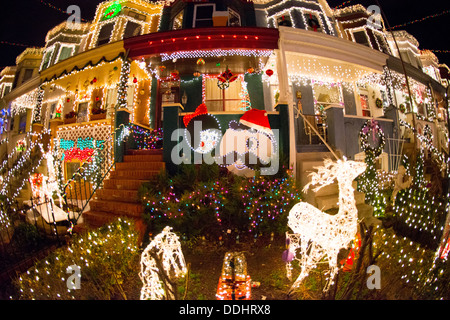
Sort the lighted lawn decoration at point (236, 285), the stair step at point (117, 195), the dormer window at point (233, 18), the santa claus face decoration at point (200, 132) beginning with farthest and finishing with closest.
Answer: the dormer window at point (233, 18) → the santa claus face decoration at point (200, 132) → the stair step at point (117, 195) → the lighted lawn decoration at point (236, 285)

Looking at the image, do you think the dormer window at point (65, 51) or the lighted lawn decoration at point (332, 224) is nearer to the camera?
the lighted lawn decoration at point (332, 224)

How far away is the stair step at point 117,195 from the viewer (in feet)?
17.4

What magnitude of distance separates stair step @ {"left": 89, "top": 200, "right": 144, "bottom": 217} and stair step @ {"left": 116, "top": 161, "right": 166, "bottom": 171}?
1219 millimetres

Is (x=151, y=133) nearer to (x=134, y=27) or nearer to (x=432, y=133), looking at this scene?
(x=134, y=27)

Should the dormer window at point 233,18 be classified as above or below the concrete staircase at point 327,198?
above

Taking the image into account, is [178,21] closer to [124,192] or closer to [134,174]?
[134,174]

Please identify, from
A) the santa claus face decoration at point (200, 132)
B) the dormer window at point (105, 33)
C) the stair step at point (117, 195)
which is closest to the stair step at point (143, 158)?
the santa claus face decoration at point (200, 132)

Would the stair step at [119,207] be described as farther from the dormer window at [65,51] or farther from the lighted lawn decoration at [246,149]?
the dormer window at [65,51]

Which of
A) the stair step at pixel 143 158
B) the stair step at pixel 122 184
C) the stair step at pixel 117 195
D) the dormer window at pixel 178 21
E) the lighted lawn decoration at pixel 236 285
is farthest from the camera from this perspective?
the dormer window at pixel 178 21

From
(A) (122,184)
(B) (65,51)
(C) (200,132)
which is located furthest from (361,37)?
(B) (65,51)

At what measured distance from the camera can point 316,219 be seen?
2.88m

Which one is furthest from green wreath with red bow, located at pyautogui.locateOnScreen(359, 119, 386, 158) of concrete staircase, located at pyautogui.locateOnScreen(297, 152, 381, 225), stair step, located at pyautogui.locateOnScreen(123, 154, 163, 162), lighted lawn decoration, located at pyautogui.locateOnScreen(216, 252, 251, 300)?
stair step, located at pyautogui.locateOnScreen(123, 154, 163, 162)

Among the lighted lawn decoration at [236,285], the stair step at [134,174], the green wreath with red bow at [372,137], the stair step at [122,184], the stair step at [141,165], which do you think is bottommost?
the lighted lawn decoration at [236,285]

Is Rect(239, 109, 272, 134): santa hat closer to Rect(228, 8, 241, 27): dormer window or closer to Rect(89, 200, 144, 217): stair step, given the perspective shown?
Rect(89, 200, 144, 217): stair step
